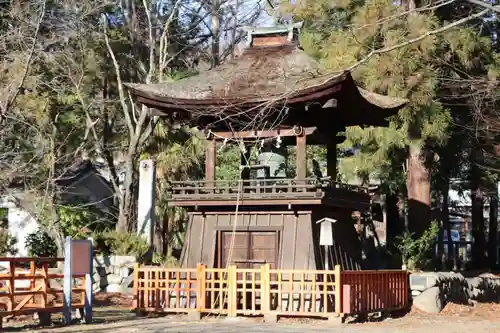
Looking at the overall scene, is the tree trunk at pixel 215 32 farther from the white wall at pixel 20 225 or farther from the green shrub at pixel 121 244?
the white wall at pixel 20 225

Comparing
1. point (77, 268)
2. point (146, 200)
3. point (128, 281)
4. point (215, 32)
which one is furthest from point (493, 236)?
point (77, 268)

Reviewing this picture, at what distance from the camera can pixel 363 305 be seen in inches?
687

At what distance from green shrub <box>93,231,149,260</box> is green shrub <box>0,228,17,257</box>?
5.60 meters

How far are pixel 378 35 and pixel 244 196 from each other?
7.15m

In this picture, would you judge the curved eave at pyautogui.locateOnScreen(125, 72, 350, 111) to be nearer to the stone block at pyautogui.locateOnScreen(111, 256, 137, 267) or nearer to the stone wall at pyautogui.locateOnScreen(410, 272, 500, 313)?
the stone wall at pyautogui.locateOnScreen(410, 272, 500, 313)

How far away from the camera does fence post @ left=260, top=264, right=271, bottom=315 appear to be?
1702 centimetres

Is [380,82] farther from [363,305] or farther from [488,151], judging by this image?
[488,151]

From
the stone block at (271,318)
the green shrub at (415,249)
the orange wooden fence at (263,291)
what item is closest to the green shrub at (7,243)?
the orange wooden fence at (263,291)

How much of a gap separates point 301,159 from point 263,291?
3.54 meters

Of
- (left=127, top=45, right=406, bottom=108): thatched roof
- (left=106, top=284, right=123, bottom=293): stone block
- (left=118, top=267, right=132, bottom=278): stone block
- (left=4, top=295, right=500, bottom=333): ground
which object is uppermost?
(left=127, top=45, right=406, bottom=108): thatched roof

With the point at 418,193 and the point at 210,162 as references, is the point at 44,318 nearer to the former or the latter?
the point at 210,162

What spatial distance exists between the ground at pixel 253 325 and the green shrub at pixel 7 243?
11.0 m

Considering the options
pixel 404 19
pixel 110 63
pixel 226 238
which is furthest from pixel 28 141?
pixel 404 19

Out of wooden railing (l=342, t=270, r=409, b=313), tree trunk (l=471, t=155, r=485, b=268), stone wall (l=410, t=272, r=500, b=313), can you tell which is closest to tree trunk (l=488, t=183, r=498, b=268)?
tree trunk (l=471, t=155, r=485, b=268)
